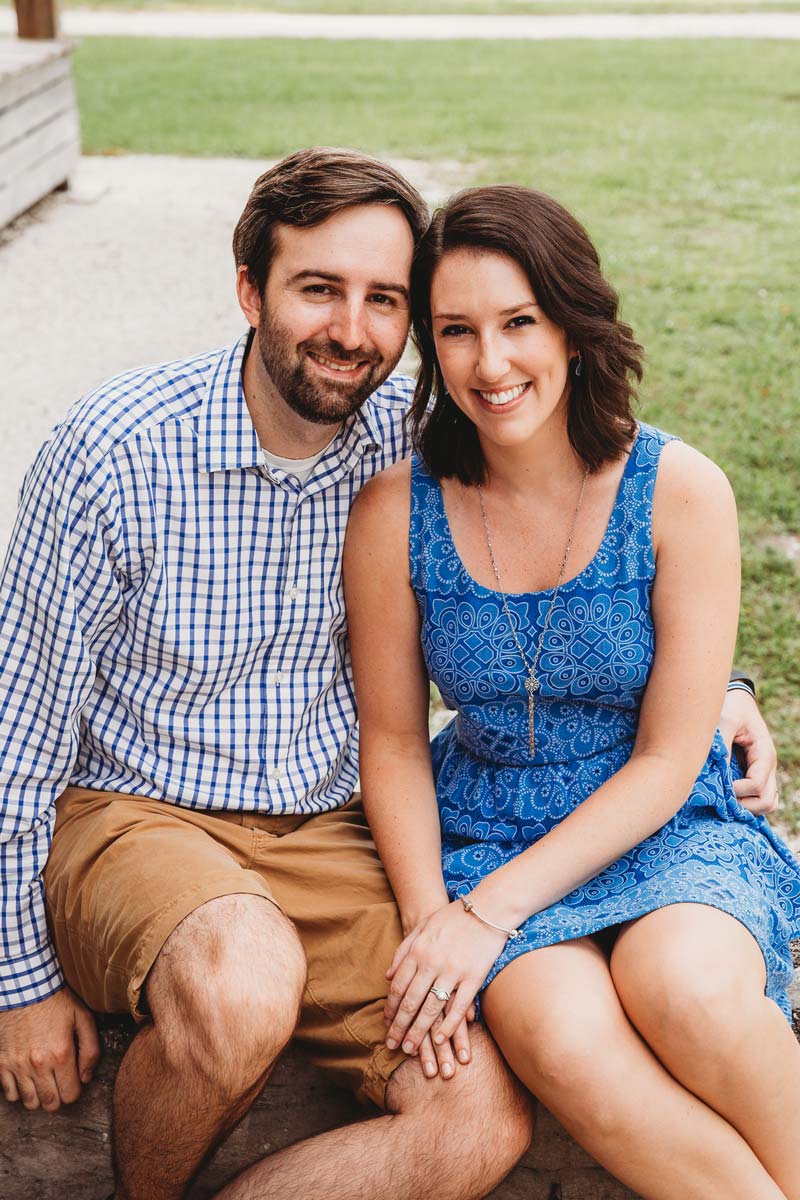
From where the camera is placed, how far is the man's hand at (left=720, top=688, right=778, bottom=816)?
2.59m

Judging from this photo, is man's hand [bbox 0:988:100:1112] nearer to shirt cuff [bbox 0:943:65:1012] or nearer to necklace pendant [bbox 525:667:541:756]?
shirt cuff [bbox 0:943:65:1012]

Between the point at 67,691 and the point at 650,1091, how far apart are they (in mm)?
1128

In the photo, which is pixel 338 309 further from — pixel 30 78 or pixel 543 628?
pixel 30 78

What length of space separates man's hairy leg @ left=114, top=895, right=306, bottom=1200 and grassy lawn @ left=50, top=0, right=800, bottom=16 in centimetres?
2149

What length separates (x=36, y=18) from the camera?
945cm

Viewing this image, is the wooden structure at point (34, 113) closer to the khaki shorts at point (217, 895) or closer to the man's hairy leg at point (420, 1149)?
the khaki shorts at point (217, 895)

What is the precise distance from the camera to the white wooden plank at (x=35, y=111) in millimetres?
8242

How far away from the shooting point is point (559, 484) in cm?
248

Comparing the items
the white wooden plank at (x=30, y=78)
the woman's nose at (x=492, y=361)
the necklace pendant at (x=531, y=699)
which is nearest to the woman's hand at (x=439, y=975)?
the necklace pendant at (x=531, y=699)

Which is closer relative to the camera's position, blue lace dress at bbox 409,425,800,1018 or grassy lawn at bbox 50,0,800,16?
blue lace dress at bbox 409,425,800,1018

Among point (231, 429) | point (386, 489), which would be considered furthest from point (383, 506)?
point (231, 429)

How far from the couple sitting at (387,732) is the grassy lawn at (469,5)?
820 inches

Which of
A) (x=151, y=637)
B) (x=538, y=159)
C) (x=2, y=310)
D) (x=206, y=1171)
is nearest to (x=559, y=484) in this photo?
(x=151, y=637)

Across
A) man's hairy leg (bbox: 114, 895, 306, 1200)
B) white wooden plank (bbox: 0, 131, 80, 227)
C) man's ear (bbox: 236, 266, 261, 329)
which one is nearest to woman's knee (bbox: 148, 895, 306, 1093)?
man's hairy leg (bbox: 114, 895, 306, 1200)
